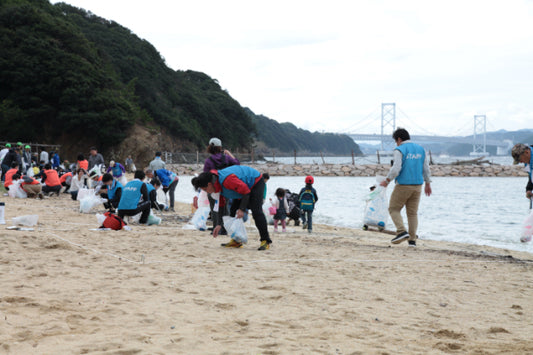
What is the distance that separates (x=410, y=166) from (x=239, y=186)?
8.45 ft

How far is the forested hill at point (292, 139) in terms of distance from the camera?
10582 cm

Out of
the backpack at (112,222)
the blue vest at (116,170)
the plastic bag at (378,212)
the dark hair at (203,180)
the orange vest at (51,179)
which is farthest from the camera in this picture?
the orange vest at (51,179)

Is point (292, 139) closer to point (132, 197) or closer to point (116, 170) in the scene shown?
point (116, 170)

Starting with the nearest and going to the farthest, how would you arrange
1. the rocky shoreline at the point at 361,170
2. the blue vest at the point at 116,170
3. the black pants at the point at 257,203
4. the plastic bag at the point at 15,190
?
the black pants at the point at 257,203 < the blue vest at the point at 116,170 < the plastic bag at the point at 15,190 < the rocky shoreline at the point at 361,170

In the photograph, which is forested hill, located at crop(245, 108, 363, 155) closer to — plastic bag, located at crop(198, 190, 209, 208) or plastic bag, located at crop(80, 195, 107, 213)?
plastic bag, located at crop(80, 195, 107, 213)

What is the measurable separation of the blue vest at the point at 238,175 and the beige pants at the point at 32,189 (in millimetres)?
8200

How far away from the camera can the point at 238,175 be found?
539 cm

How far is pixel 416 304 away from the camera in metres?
3.60

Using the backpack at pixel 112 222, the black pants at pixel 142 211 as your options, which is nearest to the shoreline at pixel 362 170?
the black pants at pixel 142 211

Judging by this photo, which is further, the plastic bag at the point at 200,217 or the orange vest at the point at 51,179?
the orange vest at the point at 51,179

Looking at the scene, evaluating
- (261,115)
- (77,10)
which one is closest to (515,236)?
(77,10)

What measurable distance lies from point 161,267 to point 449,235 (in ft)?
28.9

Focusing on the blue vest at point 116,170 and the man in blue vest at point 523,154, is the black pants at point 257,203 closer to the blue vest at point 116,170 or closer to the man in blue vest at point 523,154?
the man in blue vest at point 523,154

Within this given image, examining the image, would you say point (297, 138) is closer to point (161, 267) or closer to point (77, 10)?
point (77, 10)
